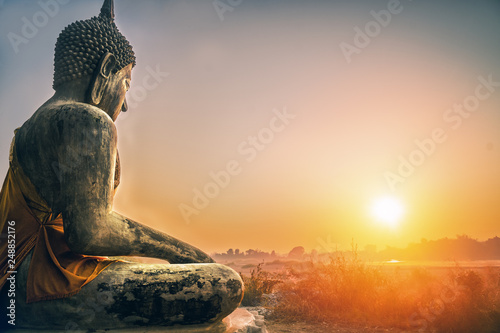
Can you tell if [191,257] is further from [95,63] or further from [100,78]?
[95,63]

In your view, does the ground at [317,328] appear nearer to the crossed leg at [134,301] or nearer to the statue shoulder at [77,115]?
the crossed leg at [134,301]

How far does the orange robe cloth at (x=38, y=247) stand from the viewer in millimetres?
1917

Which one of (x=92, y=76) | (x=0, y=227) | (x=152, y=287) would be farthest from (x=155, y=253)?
Answer: (x=92, y=76)

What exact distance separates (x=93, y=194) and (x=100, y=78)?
134cm

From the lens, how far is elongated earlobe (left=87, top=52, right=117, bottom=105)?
2.73m

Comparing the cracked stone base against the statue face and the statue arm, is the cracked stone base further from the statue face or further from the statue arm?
the statue face

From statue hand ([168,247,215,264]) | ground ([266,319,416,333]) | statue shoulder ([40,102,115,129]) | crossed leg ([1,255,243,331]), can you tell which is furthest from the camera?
ground ([266,319,416,333])

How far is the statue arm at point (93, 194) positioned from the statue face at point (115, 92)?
66cm

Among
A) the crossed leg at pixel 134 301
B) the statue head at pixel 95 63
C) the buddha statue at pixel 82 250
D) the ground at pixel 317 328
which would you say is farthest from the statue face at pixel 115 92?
the ground at pixel 317 328

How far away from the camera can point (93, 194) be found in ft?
6.62

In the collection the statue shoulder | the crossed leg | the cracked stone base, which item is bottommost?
the cracked stone base

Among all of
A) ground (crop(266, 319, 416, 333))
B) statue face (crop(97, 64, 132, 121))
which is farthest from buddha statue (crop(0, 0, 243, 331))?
ground (crop(266, 319, 416, 333))

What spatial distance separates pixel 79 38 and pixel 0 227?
6.10ft

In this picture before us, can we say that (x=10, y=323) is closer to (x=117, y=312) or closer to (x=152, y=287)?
(x=117, y=312)
